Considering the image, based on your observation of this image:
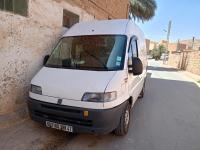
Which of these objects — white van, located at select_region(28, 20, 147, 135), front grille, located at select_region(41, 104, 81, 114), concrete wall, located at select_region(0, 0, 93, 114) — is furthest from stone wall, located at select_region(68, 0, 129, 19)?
front grille, located at select_region(41, 104, 81, 114)

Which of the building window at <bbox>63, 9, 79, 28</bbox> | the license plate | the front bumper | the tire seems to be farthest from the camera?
the building window at <bbox>63, 9, 79, 28</bbox>

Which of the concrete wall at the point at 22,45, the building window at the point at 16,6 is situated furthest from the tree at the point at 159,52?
the building window at the point at 16,6

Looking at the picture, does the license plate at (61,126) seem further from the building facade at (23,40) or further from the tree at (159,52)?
the tree at (159,52)

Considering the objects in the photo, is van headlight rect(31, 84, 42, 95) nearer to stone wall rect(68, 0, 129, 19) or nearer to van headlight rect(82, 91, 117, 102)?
van headlight rect(82, 91, 117, 102)

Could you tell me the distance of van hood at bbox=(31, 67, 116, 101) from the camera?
3901 mm

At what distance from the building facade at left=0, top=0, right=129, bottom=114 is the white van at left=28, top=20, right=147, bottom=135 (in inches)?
29.2

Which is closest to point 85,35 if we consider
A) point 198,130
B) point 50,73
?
point 50,73

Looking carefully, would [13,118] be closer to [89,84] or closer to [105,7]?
[89,84]

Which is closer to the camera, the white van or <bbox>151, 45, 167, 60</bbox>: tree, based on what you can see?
the white van

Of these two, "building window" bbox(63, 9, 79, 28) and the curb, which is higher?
"building window" bbox(63, 9, 79, 28)

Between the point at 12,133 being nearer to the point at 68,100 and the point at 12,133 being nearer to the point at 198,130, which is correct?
the point at 68,100

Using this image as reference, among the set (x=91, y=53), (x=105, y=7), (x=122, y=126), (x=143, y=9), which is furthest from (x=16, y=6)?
(x=143, y=9)

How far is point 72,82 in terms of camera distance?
4078 mm

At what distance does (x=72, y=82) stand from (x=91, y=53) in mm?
1096
